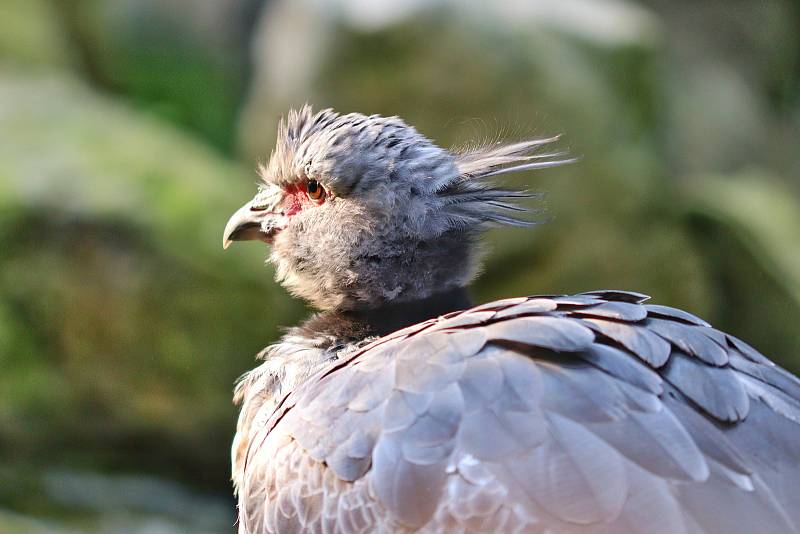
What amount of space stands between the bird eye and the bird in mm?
20

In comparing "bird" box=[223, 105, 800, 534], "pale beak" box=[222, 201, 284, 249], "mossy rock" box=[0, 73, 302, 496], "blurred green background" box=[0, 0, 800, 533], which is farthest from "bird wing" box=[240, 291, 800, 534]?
"mossy rock" box=[0, 73, 302, 496]

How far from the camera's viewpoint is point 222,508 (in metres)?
6.41

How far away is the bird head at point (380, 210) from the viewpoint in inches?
119

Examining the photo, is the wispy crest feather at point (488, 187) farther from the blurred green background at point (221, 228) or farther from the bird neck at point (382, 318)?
the blurred green background at point (221, 228)

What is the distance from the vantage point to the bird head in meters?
3.02

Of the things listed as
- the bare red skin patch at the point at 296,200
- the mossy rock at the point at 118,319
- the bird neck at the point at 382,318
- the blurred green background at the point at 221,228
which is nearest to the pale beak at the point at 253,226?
the bare red skin patch at the point at 296,200

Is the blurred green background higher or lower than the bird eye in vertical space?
higher

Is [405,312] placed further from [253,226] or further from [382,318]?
[253,226]

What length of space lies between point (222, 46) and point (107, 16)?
1.00 meters

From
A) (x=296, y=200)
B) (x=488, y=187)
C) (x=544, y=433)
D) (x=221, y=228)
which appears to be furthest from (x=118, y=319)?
(x=544, y=433)

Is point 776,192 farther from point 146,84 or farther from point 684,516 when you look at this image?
point 684,516

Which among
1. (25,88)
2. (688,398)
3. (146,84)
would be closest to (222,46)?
(146,84)

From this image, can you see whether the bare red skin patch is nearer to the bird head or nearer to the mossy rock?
the bird head

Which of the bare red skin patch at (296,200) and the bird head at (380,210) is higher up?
the bare red skin patch at (296,200)
